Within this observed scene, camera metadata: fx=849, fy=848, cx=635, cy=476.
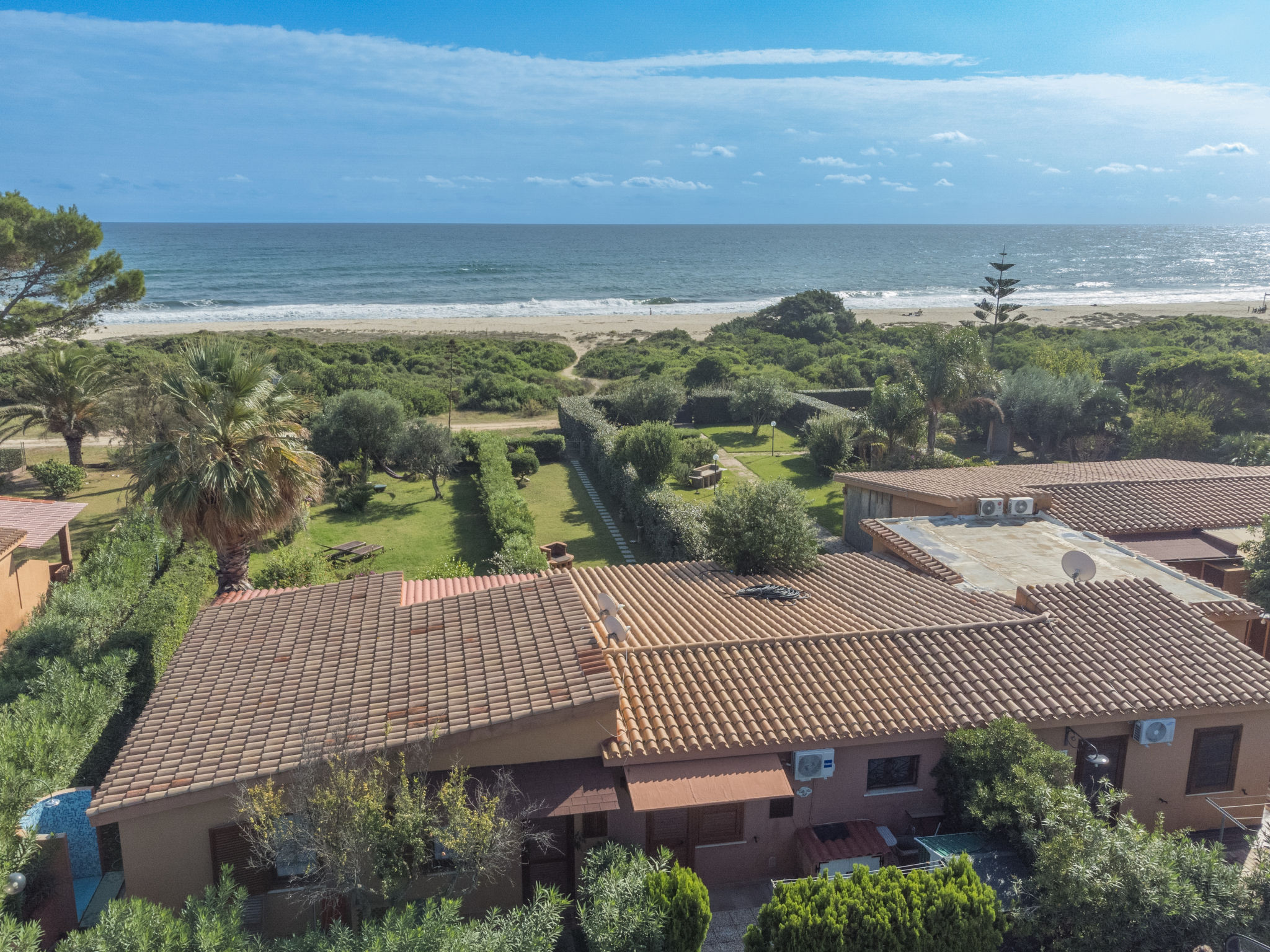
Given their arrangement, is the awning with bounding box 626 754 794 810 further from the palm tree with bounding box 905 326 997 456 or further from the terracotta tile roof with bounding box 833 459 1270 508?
the palm tree with bounding box 905 326 997 456

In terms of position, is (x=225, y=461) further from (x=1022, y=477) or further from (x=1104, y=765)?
(x=1022, y=477)

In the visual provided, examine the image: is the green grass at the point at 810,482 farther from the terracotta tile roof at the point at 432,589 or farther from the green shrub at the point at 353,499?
the green shrub at the point at 353,499

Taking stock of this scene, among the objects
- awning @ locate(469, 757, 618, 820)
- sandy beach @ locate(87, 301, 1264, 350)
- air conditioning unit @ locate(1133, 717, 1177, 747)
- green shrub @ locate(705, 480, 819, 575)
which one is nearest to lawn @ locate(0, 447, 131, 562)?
green shrub @ locate(705, 480, 819, 575)

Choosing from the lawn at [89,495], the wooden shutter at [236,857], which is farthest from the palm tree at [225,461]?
the lawn at [89,495]

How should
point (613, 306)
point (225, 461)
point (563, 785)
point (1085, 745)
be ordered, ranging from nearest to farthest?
point (563, 785) < point (1085, 745) < point (225, 461) < point (613, 306)

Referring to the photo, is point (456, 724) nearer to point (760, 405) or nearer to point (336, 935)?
point (336, 935)

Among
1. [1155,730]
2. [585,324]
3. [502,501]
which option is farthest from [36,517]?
[585,324]

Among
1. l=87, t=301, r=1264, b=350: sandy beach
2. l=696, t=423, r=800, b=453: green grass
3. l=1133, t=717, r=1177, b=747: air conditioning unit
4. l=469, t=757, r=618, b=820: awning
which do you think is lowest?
l=696, t=423, r=800, b=453: green grass
